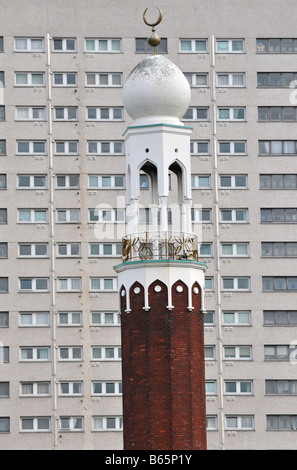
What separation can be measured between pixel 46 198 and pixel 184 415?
229ft

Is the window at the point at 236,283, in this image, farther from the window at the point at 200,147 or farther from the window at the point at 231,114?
the window at the point at 231,114

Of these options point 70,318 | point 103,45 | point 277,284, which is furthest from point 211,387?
point 103,45

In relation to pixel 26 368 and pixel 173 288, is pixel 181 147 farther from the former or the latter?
pixel 26 368

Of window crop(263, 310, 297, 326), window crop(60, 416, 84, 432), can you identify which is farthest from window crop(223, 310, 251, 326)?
window crop(60, 416, 84, 432)

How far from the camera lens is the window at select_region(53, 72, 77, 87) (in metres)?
140

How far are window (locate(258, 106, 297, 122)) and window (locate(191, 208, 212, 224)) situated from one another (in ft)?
28.7

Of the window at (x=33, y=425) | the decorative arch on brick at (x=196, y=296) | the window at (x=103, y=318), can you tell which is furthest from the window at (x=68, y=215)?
the decorative arch on brick at (x=196, y=296)

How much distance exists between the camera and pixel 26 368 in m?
138

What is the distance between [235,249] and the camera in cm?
14075

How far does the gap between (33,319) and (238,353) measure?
1665cm

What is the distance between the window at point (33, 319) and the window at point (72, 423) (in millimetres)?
7651

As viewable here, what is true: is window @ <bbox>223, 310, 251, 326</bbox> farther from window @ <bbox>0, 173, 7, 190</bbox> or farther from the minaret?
the minaret

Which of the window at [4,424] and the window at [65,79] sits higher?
the window at [65,79]

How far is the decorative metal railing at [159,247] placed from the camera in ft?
241
